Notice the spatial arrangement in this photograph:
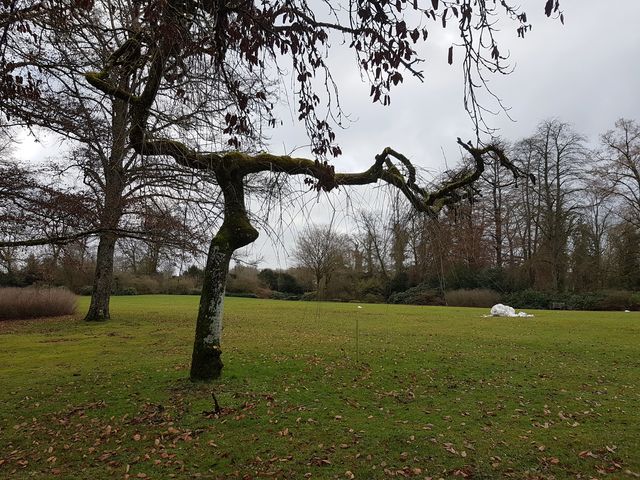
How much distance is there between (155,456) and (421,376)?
4.81 m

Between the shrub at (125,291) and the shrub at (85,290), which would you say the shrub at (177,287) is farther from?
the shrub at (85,290)

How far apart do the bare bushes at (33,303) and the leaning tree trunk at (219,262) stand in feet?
59.3

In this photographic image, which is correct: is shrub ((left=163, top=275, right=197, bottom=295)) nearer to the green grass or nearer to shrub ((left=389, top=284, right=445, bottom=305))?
shrub ((left=389, top=284, right=445, bottom=305))

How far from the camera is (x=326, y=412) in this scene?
592cm

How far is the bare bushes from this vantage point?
20.3 metres

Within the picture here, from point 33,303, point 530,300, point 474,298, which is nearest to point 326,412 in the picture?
point 33,303

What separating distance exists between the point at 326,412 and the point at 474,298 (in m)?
28.0

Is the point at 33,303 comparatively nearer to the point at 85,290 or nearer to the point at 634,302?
the point at 85,290

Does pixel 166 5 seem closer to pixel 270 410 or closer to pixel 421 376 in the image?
pixel 270 410

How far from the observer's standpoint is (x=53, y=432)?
537cm

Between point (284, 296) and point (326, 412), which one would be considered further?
point (284, 296)

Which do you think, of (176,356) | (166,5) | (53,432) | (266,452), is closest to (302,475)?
(266,452)

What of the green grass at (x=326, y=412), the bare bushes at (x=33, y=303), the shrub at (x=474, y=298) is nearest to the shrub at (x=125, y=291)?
the bare bushes at (x=33, y=303)

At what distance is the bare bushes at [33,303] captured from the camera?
800 inches
